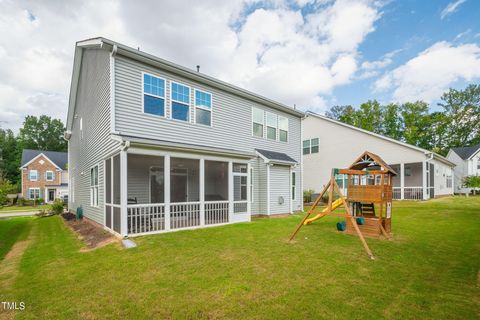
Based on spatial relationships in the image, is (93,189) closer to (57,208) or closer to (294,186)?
(57,208)

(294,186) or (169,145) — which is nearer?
(169,145)

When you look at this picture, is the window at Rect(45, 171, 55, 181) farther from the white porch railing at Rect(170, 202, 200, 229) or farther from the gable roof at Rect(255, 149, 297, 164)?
the gable roof at Rect(255, 149, 297, 164)

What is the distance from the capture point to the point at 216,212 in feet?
32.8

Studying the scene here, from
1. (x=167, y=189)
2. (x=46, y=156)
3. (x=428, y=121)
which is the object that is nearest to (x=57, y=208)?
(x=167, y=189)

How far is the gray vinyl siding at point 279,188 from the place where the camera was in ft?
41.7

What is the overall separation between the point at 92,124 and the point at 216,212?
7115mm

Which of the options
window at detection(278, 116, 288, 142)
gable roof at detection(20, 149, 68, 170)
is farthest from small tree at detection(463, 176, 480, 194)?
gable roof at detection(20, 149, 68, 170)

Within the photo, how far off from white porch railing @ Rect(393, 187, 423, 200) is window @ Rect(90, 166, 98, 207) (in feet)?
70.6

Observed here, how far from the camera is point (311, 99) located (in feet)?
123

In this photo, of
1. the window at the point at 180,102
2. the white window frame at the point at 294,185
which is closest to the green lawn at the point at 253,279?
the window at the point at 180,102

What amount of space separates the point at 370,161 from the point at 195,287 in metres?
7.38

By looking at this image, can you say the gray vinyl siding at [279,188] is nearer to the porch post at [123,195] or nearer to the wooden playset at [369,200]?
the wooden playset at [369,200]

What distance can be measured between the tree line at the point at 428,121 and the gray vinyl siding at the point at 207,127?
93.3ft

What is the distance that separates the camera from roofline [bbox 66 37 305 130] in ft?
27.3
